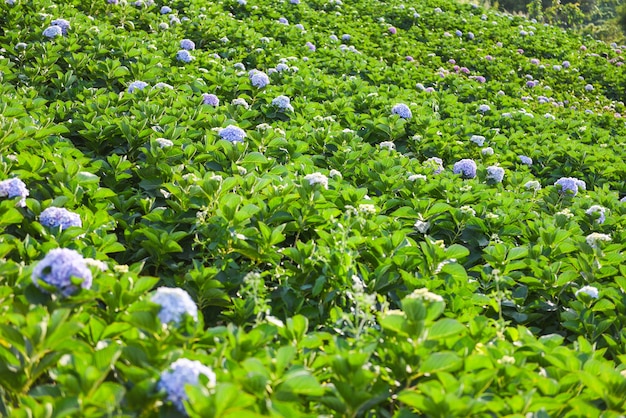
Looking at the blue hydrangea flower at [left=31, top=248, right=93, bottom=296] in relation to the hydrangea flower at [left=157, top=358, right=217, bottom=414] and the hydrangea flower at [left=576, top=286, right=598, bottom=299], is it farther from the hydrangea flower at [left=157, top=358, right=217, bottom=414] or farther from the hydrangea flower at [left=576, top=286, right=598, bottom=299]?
the hydrangea flower at [left=576, top=286, right=598, bottom=299]

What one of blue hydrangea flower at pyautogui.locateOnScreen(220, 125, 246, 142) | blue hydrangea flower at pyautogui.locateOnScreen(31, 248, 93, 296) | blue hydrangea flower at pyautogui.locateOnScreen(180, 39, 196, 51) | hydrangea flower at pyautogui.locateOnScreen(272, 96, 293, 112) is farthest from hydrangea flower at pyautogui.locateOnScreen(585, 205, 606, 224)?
blue hydrangea flower at pyautogui.locateOnScreen(180, 39, 196, 51)

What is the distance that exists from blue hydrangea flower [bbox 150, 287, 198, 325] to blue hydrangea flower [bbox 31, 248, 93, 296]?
0.24 metres

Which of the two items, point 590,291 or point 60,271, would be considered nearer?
point 60,271

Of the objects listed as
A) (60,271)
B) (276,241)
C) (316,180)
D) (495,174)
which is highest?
(60,271)

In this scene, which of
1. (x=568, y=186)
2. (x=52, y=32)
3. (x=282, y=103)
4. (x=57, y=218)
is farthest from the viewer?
(x=52, y=32)

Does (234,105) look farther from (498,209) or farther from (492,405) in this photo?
(492,405)

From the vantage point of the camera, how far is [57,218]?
6.75 ft

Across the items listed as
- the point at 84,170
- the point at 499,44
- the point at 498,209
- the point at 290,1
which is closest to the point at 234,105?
the point at 84,170

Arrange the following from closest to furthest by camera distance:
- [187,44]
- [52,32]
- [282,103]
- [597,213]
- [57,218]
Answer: [57,218], [597,213], [282,103], [52,32], [187,44]

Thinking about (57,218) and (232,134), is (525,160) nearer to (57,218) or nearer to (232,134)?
(232,134)

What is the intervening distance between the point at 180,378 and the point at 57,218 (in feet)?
3.57

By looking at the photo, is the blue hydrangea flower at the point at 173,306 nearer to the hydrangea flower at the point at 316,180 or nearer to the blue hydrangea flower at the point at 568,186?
the hydrangea flower at the point at 316,180

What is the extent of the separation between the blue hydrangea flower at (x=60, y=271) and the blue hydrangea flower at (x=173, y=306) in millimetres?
242

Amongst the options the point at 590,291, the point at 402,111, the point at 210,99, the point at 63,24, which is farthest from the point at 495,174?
the point at 63,24
